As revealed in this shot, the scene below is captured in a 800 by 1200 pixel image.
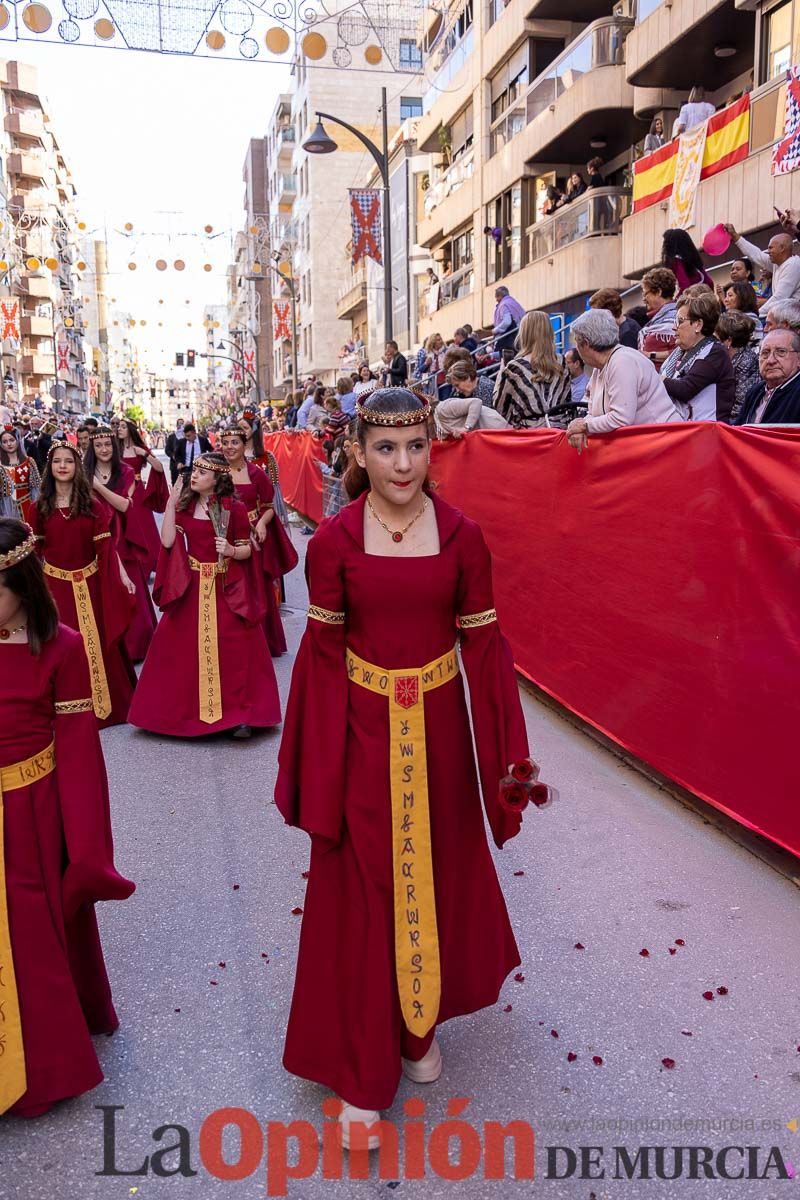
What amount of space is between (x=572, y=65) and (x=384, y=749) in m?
20.5

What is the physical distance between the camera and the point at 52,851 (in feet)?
9.86

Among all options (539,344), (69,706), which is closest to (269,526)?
(539,344)

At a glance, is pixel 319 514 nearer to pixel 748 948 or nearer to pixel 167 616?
pixel 167 616

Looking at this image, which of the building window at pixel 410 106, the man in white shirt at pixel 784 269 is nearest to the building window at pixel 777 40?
the man in white shirt at pixel 784 269

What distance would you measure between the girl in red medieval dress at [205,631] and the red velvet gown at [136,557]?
1.09 meters

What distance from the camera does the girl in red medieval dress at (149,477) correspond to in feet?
30.0

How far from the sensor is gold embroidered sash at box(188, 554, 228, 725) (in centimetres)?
662

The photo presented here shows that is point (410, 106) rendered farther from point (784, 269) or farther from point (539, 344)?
point (539, 344)

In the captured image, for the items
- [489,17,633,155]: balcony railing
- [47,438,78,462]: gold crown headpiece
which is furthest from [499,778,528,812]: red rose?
[489,17,633,155]: balcony railing

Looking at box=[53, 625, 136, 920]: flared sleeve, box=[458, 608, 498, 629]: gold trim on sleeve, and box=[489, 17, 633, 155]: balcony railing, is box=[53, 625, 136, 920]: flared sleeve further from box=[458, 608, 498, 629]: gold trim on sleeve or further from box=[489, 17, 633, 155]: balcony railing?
box=[489, 17, 633, 155]: balcony railing

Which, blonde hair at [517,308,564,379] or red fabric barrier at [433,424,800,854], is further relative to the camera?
blonde hair at [517,308,564,379]

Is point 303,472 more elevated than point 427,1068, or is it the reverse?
point 303,472

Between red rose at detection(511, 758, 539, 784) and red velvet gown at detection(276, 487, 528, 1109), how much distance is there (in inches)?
3.5

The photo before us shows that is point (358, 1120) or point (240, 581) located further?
point (240, 581)
